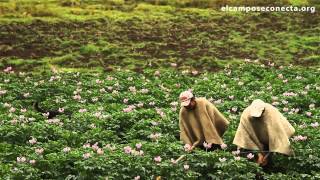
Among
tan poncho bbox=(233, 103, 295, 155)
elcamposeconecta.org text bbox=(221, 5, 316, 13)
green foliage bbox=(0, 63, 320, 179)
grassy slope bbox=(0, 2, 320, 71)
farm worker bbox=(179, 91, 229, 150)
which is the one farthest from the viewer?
elcamposeconecta.org text bbox=(221, 5, 316, 13)

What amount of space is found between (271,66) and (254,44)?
17.9 feet

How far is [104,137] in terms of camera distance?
13.2 meters

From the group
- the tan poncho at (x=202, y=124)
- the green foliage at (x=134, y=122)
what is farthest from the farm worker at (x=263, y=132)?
the tan poncho at (x=202, y=124)

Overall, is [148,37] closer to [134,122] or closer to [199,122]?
[134,122]

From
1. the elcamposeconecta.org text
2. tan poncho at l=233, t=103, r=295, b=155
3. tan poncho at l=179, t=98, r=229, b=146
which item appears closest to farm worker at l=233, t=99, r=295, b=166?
tan poncho at l=233, t=103, r=295, b=155

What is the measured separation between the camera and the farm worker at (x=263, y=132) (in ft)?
37.6

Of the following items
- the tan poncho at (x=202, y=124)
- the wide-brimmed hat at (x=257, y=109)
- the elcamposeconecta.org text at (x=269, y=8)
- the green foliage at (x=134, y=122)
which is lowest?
the green foliage at (x=134, y=122)

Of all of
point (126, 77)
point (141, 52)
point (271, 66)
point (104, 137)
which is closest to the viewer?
point (104, 137)

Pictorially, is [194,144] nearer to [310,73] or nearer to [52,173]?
[52,173]

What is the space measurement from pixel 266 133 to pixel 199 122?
146 centimetres

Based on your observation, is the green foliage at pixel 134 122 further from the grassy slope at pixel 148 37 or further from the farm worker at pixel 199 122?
the grassy slope at pixel 148 37

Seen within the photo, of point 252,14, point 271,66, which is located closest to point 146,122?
point 271,66

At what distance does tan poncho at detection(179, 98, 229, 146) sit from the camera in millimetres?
12320

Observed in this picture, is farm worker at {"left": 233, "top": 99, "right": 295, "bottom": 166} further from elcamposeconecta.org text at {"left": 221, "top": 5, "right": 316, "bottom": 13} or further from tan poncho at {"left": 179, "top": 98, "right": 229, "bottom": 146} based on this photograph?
elcamposeconecta.org text at {"left": 221, "top": 5, "right": 316, "bottom": 13}
